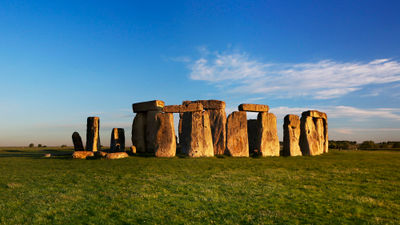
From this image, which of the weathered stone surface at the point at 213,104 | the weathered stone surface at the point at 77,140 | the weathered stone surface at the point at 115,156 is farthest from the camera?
the weathered stone surface at the point at 77,140

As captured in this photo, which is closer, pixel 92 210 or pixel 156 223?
pixel 156 223

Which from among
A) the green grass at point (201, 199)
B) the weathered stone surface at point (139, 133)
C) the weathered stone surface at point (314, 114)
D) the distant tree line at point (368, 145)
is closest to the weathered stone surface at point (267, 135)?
the weathered stone surface at point (314, 114)

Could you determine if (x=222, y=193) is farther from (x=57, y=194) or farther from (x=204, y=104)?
(x=204, y=104)

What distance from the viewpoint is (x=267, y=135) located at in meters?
17.8

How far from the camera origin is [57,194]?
714 cm

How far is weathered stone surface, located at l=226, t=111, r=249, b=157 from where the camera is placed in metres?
17.0

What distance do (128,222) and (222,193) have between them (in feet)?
8.85

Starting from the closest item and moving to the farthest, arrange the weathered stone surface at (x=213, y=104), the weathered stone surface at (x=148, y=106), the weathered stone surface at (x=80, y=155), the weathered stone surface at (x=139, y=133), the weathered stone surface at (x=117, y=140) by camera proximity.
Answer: the weathered stone surface at (x=80, y=155)
the weathered stone surface at (x=213, y=104)
the weathered stone surface at (x=148, y=106)
the weathered stone surface at (x=117, y=140)
the weathered stone surface at (x=139, y=133)

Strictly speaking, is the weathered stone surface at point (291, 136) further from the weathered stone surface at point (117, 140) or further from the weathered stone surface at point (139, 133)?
the weathered stone surface at point (117, 140)

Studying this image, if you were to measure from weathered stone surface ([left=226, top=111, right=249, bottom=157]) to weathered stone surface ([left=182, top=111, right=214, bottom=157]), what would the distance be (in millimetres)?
1330

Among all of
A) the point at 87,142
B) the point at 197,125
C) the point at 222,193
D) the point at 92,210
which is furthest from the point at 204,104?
the point at 92,210

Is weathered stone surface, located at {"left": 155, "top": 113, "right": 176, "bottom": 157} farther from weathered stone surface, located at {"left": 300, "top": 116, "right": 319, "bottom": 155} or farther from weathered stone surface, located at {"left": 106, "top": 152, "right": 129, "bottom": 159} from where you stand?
weathered stone surface, located at {"left": 300, "top": 116, "right": 319, "bottom": 155}

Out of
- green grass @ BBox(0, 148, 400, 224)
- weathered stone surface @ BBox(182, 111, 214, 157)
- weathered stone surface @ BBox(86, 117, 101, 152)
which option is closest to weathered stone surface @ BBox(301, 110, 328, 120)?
weathered stone surface @ BBox(182, 111, 214, 157)

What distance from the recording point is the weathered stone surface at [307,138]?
64.2ft
